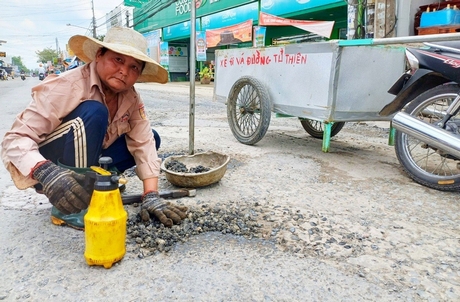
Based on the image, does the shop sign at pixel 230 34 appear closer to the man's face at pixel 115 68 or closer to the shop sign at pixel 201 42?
the shop sign at pixel 201 42

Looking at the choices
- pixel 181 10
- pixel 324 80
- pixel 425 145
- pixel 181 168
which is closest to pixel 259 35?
pixel 181 10

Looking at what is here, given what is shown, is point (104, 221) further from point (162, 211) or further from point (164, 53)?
point (164, 53)

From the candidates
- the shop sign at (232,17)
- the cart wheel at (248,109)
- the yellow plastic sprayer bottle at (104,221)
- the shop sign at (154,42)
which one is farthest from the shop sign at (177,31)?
the yellow plastic sprayer bottle at (104,221)

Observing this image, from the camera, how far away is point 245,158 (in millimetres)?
3508

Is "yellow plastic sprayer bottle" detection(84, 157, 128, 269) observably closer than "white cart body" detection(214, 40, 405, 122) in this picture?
Yes

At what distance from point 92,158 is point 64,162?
0.44ft

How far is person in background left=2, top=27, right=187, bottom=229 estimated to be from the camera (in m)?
1.54

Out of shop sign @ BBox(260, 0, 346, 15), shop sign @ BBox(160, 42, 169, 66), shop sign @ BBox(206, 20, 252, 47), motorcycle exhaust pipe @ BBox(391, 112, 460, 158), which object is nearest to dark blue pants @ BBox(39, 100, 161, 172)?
motorcycle exhaust pipe @ BBox(391, 112, 460, 158)

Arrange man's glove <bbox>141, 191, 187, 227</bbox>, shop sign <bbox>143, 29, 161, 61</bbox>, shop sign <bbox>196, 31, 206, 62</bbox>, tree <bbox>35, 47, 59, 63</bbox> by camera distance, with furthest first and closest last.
Result: 1. tree <bbox>35, 47, 59, 63</bbox>
2. shop sign <bbox>143, 29, 161, 61</bbox>
3. shop sign <bbox>196, 31, 206, 62</bbox>
4. man's glove <bbox>141, 191, 187, 227</bbox>

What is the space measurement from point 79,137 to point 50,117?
16 cm

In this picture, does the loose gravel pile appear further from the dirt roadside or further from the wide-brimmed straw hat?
the wide-brimmed straw hat

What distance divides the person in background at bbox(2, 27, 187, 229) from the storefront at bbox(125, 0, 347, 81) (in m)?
5.95

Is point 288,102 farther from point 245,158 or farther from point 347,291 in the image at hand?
point 347,291

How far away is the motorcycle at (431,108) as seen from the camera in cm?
244
